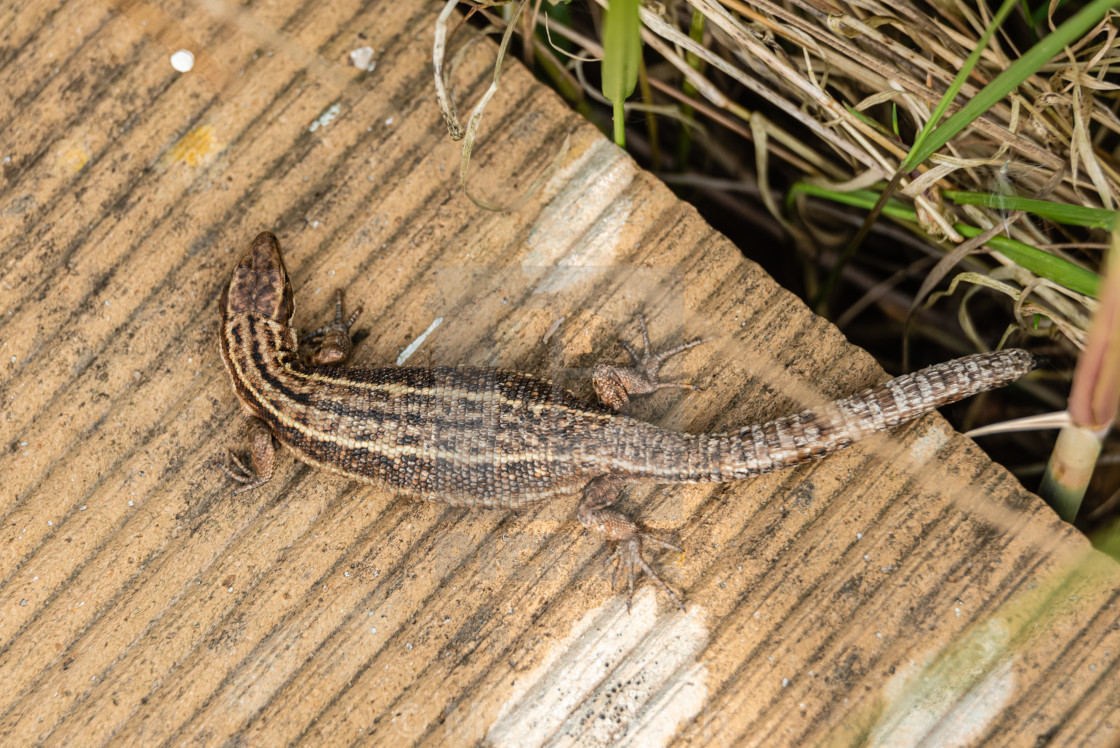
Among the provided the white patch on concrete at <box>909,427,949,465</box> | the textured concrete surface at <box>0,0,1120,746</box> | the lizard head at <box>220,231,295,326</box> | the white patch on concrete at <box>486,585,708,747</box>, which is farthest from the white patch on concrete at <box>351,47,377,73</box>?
the white patch on concrete at <box>909,427,949,465</box>

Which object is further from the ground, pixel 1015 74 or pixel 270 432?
pixel 270 432

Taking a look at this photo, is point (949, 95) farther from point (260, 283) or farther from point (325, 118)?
point (260, 283)

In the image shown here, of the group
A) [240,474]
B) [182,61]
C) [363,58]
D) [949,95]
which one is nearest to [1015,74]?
[949,95]

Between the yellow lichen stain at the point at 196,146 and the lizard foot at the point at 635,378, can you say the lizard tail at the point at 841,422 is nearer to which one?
the lizard foot at the point at 635,378

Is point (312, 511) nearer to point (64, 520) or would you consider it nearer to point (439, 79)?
point (64, 520)

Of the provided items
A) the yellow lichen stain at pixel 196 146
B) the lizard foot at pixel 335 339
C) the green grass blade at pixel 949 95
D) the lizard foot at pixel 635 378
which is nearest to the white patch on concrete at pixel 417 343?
the lizard foot at pixel 335 339

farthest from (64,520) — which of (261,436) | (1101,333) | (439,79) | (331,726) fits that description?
(1101,333)
